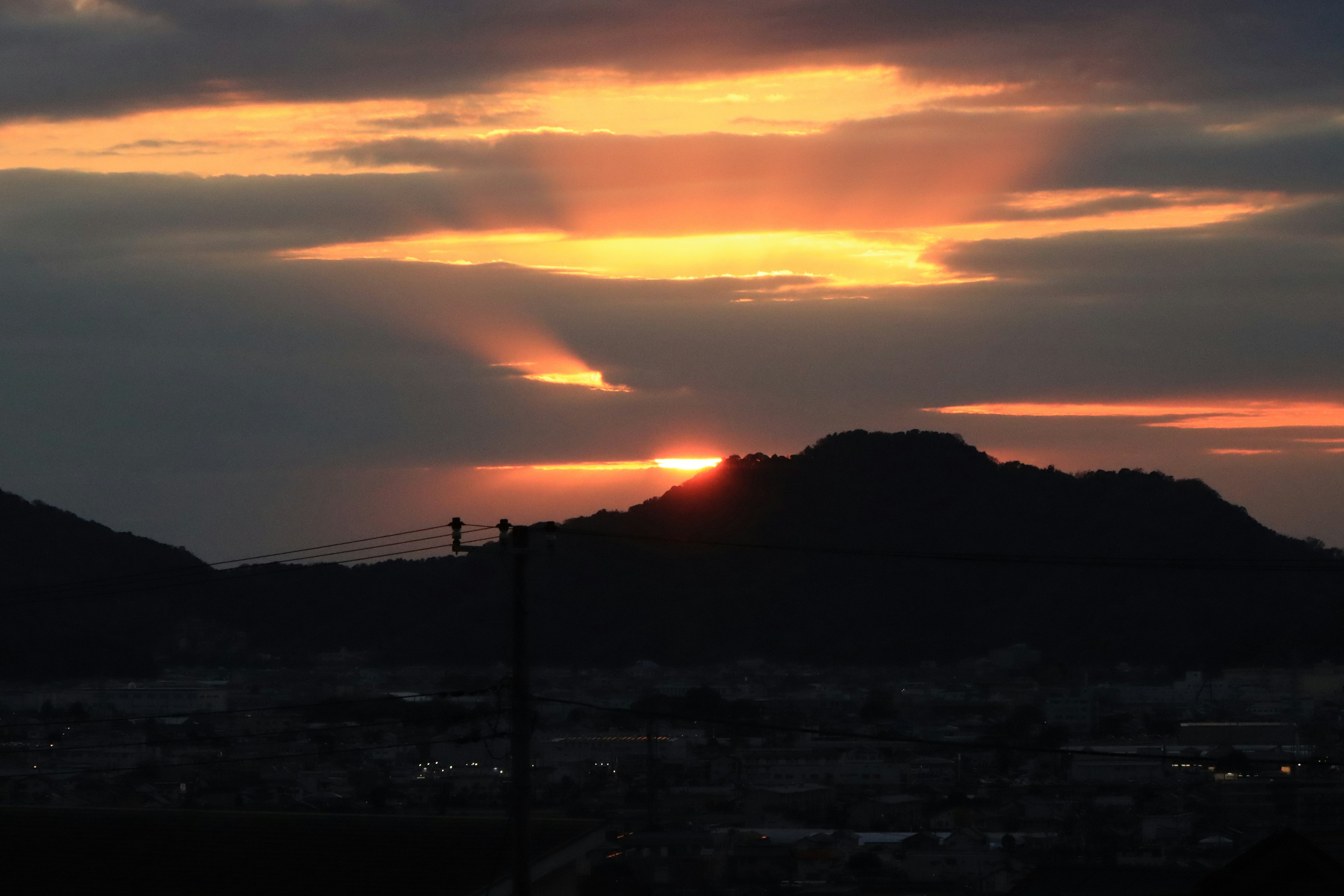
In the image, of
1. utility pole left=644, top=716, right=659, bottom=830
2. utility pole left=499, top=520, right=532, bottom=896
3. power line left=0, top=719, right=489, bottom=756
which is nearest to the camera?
utility pole left=499, top=520, right=532, bottom=896

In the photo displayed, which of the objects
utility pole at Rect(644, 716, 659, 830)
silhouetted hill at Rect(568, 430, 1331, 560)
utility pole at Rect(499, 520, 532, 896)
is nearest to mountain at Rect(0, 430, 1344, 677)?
silhouetted hill at Rect(568, 430, 1331, 560)

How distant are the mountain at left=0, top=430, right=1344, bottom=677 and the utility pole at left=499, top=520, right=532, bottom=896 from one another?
78.8 metres

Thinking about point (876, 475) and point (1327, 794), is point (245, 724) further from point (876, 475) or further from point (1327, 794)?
point (876, 475)

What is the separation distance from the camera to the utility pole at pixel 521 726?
18.6 metres

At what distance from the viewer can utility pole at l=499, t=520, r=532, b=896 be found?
61.1 ft

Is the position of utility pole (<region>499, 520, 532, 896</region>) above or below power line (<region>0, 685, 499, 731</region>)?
above

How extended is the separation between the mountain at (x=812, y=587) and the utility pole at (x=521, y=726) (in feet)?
259

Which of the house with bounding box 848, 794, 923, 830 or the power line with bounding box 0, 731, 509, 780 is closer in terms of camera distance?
the power line with bounding box 0, 731, 509, 780

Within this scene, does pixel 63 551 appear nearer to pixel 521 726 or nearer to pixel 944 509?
pixel 944 509

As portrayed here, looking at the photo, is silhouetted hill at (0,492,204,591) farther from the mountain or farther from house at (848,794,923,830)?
house at (848,794,923,830)

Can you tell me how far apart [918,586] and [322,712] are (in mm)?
64763

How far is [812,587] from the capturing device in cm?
12900

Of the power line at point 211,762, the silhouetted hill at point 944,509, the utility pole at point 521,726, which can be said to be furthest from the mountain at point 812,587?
the utility pole at point 521,726

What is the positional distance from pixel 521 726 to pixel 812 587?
4363 inches
